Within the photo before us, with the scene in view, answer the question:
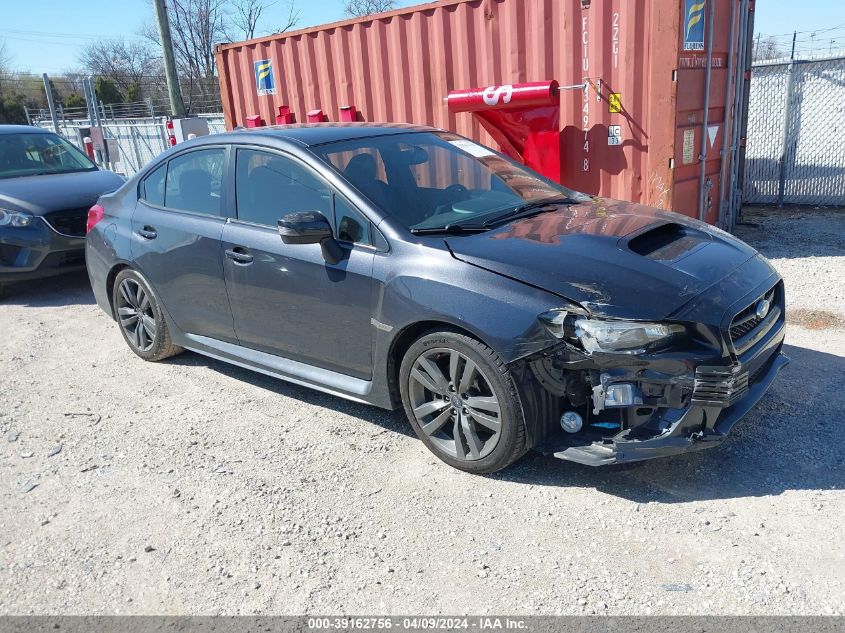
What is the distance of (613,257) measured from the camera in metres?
3.34

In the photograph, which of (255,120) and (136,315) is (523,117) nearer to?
(136,315)

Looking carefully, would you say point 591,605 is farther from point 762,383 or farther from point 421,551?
point 762,383

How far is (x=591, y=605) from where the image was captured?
2.65m

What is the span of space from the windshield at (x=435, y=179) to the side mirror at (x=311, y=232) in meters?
0.31

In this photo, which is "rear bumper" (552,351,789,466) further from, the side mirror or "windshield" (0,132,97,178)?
"windshield" (0,132,97,178)

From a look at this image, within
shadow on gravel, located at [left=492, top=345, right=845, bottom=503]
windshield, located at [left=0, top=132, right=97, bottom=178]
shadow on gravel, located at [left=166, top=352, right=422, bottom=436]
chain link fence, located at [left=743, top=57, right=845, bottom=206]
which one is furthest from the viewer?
chain link fence, located at [left=743, top=57, right=845, bottom=206]

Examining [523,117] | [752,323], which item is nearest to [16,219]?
[523,117]

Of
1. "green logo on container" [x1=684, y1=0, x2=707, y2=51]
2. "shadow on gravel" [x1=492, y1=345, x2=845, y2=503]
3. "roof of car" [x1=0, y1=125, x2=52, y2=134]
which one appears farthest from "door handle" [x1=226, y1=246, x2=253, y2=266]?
"roof of car" [x1=0, y1=125, x2=52, y2=134]

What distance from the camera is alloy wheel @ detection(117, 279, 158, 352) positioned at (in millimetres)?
5293

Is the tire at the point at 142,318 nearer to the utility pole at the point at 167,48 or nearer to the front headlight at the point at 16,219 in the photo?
the front headlight at the point at 16,219

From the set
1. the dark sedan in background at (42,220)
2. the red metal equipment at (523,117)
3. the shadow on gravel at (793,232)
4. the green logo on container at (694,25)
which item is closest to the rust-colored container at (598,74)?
the green logo on container at (694,25)

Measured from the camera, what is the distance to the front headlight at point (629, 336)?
305 cm

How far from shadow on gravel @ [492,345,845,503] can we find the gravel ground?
11mm

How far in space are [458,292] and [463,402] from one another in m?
0.54
